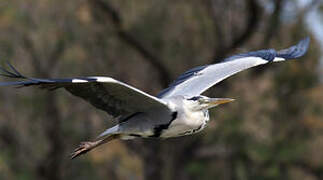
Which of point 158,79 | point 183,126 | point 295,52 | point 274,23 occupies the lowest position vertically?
point 183,126

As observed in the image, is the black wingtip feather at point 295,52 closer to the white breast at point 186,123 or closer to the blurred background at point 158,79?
the white breast at point 186,123

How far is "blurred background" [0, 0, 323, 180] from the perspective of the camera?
36.8ft

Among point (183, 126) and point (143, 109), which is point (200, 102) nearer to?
point (183, 126)

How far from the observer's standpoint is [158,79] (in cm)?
1209

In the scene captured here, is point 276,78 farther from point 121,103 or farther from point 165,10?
point 121,103

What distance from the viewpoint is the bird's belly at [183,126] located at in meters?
4.74

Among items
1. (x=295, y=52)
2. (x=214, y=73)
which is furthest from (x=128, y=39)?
(x=214, y=73)

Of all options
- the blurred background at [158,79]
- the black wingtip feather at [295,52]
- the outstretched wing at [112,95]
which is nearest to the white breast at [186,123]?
the outstretched wing at [112,95]

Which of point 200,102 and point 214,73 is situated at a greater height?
point 214,73

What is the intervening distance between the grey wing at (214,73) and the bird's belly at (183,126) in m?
0.34

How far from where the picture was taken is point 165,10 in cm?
1154

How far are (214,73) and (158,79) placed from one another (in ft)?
21.6

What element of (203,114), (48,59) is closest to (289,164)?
(48,59)

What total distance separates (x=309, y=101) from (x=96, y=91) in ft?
29.1
